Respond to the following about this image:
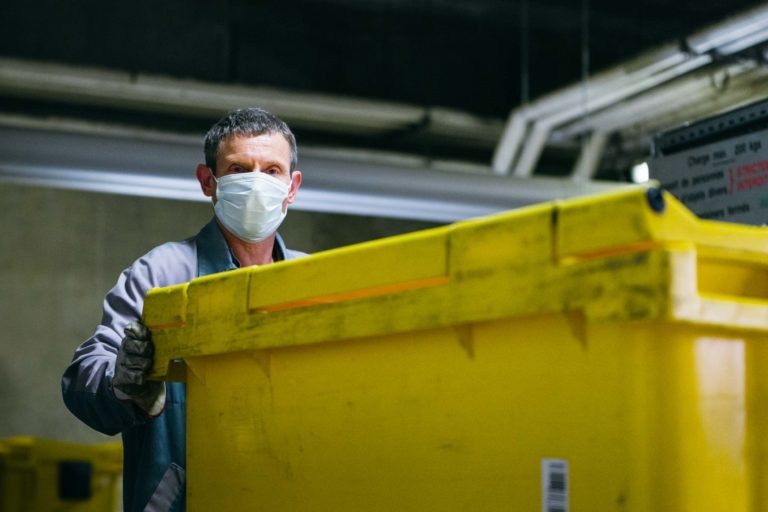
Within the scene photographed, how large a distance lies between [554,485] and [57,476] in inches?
133

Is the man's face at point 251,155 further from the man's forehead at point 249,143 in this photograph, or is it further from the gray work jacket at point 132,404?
the gray work jacket at point 132,404

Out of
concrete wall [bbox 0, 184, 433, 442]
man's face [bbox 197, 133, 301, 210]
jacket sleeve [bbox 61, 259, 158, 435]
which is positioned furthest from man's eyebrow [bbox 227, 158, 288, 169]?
concrete wall [bbox 0, 184, 433, 442]

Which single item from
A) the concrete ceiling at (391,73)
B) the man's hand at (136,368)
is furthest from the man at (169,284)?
the concrete ceiling at (391,73)

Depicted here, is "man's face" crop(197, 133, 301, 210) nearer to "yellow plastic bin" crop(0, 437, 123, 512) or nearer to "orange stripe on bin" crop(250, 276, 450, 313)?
"orange stripe on bin" crop(250, 276, 450, 313)

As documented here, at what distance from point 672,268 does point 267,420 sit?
635 mm

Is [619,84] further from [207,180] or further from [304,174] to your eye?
[207,180]

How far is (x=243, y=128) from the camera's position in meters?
1.92

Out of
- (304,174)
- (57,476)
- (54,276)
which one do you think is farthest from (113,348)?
(54,276)

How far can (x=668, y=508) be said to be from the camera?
0.92 m

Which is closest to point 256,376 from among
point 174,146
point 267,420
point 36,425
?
point 267,420

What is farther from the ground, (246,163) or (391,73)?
(391,73)

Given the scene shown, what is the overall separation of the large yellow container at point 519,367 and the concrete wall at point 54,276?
390 cm

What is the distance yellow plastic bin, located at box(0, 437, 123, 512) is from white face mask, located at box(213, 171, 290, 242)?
7.72 feet

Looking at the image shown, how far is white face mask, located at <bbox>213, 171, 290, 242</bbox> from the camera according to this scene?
6.18ft
